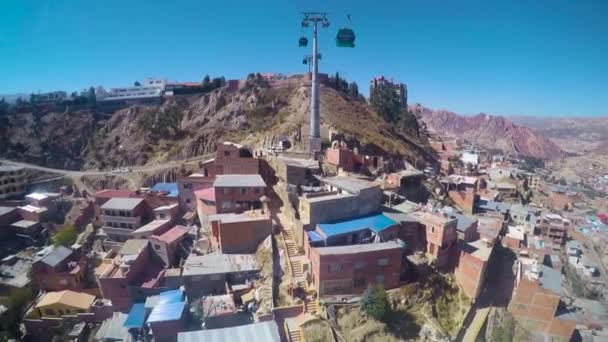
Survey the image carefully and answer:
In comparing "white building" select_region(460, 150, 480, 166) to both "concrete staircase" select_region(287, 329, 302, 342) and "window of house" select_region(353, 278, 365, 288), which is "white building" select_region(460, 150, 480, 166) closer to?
"window of house" select_region(353, 278, 365, 288)

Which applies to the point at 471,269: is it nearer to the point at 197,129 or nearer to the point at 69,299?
the point at 69,299

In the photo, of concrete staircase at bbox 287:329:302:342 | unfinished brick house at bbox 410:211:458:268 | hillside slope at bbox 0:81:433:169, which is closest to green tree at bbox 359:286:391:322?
concrete staircase at bbox 287:329:302:342

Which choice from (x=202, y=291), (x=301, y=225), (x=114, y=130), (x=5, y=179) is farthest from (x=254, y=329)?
(x=114, y=130)

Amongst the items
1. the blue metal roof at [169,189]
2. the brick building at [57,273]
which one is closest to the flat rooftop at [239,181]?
the blue metal roof at [169,189]

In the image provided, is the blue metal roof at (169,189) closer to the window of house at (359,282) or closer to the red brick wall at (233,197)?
the red brick wall at (233,197)

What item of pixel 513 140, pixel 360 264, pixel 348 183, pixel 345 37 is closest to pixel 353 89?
pixel 345 37
